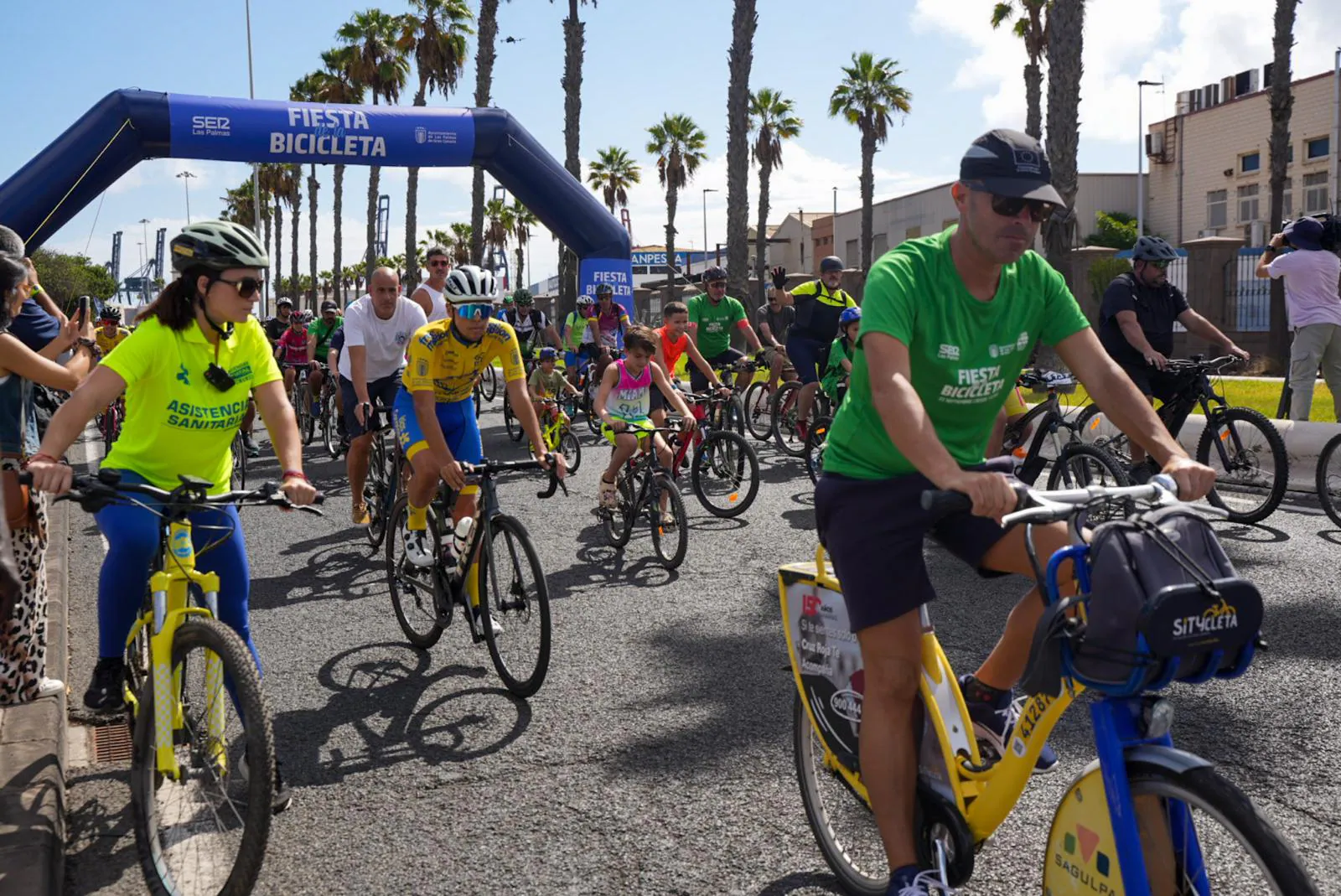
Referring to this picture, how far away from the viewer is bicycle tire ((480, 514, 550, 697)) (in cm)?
539

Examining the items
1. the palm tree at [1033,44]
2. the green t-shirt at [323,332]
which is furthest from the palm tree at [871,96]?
the green t-shirt at [323,332]

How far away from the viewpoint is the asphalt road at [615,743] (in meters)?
3.69

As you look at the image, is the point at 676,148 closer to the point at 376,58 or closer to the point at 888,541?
the point at 376,58

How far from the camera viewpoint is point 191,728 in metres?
3.60

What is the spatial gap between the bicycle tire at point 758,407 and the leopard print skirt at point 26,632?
35.6 ft

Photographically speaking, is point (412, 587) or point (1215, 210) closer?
point (412, 587)

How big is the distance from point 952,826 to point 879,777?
204mm

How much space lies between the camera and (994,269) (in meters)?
2.95

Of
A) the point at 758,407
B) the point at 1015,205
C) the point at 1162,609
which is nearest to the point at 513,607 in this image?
the point at 1015,205

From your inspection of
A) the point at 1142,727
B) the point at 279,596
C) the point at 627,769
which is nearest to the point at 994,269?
the point at 1142,727

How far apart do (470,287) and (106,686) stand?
2.78 metres

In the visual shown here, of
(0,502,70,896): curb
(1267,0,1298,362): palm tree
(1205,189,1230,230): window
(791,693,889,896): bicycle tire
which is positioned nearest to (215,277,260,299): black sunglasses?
(0,502,70,896): curb

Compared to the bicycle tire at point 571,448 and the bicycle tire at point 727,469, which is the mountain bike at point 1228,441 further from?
the bicycle tire at point 571,448

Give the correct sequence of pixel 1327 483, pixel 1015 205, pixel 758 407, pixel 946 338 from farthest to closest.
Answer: pixel 758 407
pixel 1327 483
pixel 946 338
pixel 1015 205
